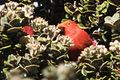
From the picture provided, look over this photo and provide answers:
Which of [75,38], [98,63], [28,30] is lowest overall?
[98,63]

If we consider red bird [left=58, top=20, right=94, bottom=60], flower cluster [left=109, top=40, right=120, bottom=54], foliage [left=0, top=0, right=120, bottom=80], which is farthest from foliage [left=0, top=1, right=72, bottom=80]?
flower cluster [left=109, top=40, right=120, bottom=54]

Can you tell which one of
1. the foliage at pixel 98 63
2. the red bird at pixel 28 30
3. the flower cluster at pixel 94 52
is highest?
the red bird at pixel 28 30

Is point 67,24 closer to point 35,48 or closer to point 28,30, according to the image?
point 28,30

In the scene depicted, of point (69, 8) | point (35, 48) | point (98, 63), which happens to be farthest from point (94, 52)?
point (69, 8)

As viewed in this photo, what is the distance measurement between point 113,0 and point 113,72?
0.58 metres

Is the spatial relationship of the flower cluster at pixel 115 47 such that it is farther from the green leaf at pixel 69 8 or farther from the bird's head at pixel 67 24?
the green leaf at pixel 69 8

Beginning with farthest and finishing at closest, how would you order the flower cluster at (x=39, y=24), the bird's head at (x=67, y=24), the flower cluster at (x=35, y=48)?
the bird's head at (x=67, y=24)
the flower cluster at (x=39, y=24)
the flower cluster at (x=35, y=48)

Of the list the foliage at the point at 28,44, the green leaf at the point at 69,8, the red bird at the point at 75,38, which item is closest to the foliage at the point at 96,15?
the green leaf at the point at 69,8

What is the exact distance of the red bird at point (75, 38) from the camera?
1883 mm

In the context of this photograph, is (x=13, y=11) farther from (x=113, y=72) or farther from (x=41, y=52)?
(x=113, y=72)

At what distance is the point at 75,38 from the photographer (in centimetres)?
195

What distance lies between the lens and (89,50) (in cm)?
175

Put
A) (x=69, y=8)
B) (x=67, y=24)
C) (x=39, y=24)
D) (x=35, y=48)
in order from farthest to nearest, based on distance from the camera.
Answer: (x=69, y=8) → (x=67, y=24) → (x=39, y=24) → (x=35, y=48)

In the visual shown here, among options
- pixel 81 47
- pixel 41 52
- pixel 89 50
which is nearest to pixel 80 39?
pixel 81 47
